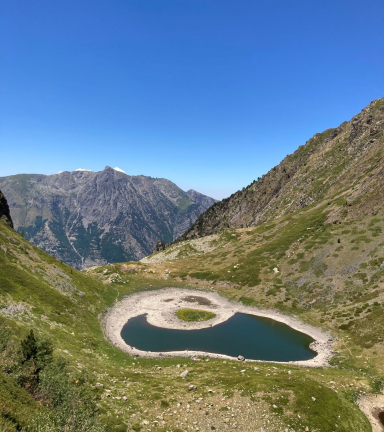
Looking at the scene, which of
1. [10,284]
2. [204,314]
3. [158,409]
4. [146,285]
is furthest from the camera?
[146,285]

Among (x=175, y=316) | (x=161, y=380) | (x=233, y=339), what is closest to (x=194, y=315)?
(x=175, y=316)

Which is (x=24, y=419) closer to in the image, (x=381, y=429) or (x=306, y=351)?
(x=381, y=429)

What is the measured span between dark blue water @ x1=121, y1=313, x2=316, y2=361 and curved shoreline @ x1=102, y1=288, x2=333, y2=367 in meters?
1.89

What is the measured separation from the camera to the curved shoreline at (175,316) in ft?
181

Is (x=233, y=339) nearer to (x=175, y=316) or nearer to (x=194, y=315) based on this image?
(x=194, y=315)

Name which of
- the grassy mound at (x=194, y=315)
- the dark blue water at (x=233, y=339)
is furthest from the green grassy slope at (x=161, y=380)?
the grassy mound at (x=194, y=315)

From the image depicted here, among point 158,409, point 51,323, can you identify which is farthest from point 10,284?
point 158,409

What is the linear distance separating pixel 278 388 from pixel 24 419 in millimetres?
27033

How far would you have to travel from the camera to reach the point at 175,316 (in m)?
76.2

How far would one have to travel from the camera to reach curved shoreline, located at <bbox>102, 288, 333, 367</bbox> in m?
55.2

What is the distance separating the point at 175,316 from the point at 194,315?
221 inches

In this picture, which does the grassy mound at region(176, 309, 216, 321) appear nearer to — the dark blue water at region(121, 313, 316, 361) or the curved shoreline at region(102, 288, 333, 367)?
the curved shoreline at region(102, 288, 333, 367)

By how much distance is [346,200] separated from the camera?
119750 millimetres

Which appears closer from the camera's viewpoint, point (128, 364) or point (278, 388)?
point (278, 388)
